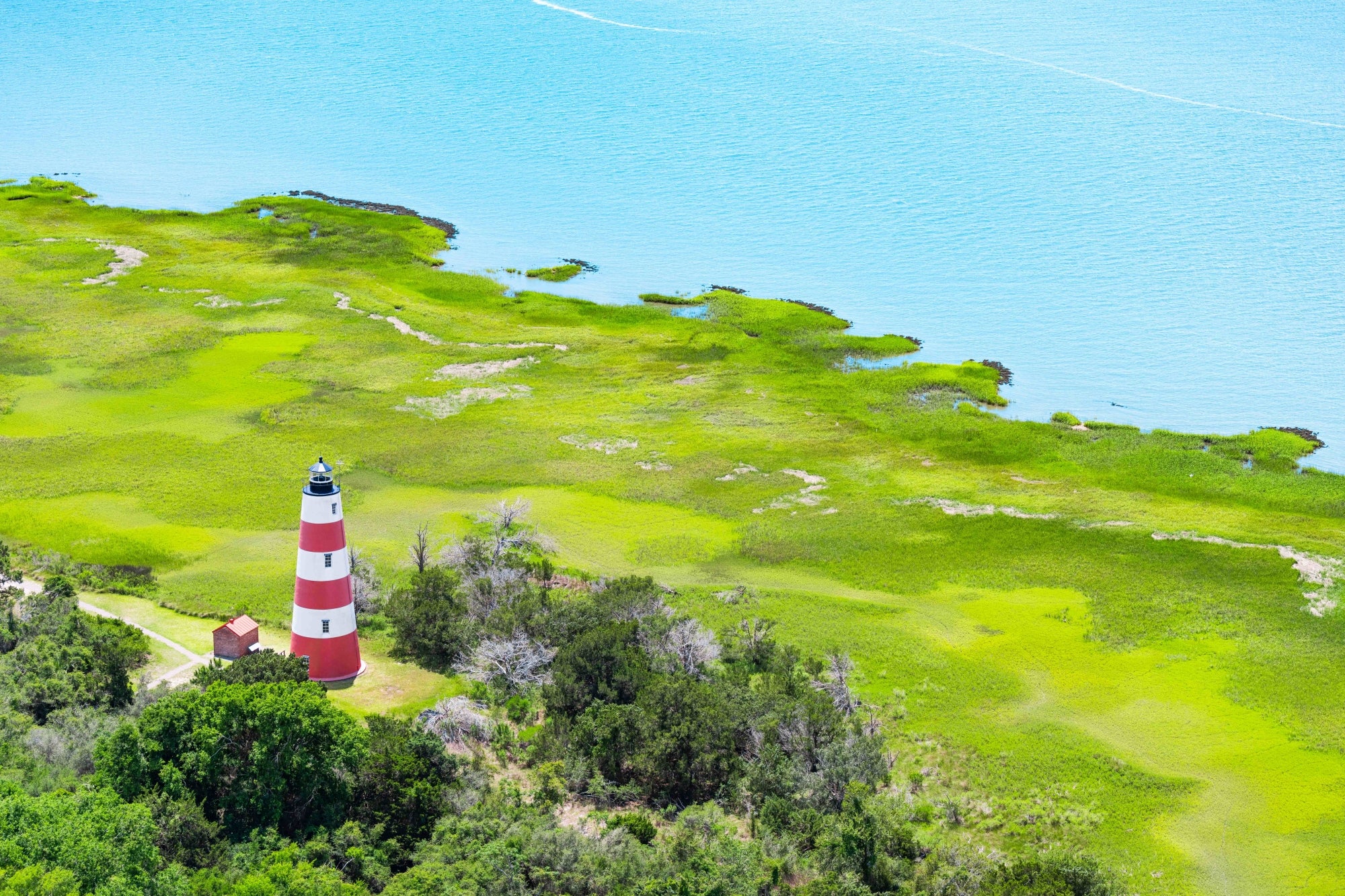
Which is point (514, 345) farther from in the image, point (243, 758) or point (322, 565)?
point (243, 758)

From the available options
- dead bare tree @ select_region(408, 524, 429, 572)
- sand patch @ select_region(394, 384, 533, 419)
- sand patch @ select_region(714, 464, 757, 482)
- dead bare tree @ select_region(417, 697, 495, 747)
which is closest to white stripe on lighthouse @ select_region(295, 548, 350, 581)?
dead bare tree @ select_region(417, 697, 495, 747)

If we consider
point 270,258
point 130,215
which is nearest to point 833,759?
point 270,258

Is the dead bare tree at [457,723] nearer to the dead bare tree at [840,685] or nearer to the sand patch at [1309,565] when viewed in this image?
the dead bare tree at [840,685]

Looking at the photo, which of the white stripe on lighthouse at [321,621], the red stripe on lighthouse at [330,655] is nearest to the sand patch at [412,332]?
the red stripe on lighthouse at [330,655]

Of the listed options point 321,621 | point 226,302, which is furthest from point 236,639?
point 226,302

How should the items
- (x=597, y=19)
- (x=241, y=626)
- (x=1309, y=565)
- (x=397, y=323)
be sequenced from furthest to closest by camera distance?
(x=597, y=19) < (x=397, y=323) < (x=1309, y=565) < (x=241, y=626)
